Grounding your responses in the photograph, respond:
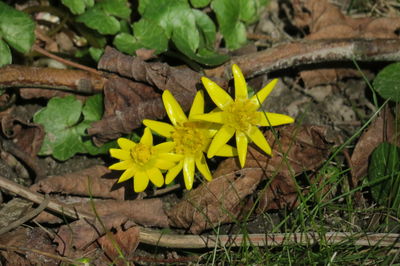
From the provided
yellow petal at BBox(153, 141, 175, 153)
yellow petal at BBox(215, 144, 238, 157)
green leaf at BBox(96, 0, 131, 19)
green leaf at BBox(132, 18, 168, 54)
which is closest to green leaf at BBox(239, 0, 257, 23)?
green leaf at BBox(132, 18, 168, 54)

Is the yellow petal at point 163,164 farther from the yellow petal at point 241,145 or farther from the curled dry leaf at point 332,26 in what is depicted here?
the curled dry leaf at point 332,26

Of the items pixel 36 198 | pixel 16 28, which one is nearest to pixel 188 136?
pixel 36 198

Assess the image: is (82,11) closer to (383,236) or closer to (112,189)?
(112,189)

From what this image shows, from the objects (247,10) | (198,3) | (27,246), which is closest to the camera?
(27,246)

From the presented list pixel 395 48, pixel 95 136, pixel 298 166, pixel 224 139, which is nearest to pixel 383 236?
pixel 298 166

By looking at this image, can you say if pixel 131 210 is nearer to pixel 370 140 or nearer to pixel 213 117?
pixel 213 117

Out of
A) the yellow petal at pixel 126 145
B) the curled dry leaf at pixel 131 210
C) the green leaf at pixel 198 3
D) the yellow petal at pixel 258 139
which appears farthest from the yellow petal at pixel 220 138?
the green leaf at pixel 198 3
